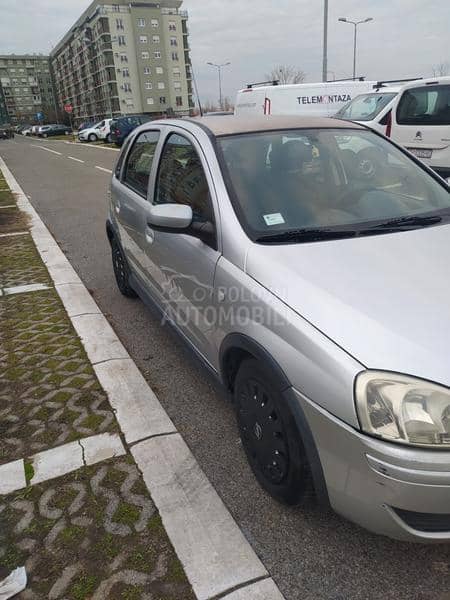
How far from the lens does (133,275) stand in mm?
4254

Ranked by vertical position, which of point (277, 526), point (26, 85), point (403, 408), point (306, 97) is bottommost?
point (277, 526)

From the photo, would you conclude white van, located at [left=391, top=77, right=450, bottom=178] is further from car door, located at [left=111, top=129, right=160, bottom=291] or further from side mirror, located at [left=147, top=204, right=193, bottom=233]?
side mirror, located at [left=147, top=204, right=193, bottom=233]

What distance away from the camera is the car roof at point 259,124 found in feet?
9.53

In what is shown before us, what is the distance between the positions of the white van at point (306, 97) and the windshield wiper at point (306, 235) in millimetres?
13888

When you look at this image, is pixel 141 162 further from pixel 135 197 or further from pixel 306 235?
pixel 306 235

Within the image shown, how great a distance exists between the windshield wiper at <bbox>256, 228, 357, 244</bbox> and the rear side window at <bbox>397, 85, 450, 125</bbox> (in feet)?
23.8

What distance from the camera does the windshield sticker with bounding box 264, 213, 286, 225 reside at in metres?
2.39

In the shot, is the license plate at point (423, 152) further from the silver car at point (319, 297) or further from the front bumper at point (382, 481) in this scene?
the front bumper at point (382, 481)

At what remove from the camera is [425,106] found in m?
8.60

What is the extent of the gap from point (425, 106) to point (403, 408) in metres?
8.59

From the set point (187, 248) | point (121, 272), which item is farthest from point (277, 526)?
point (121, 272)

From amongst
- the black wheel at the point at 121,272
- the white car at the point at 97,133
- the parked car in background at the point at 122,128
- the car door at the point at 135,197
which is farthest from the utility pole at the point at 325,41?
the black wheel at the point at 121,272

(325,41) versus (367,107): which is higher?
(325,41)

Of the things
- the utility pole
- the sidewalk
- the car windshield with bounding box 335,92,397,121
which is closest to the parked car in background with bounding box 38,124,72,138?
the utility pole
